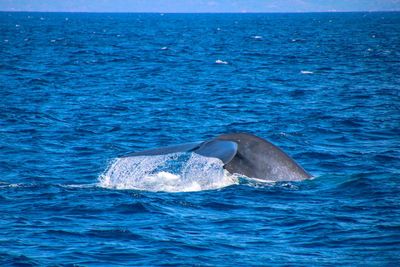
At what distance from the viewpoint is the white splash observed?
13883 millimetres

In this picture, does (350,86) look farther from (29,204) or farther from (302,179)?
(29,204)

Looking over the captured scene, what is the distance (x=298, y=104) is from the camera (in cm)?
2742

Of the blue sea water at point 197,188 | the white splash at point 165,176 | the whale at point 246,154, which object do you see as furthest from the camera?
the white splash at point 165,176

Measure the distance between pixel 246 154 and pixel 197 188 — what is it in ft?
5.34

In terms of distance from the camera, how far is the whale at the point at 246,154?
39.0 ft

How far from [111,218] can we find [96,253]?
1863 mm

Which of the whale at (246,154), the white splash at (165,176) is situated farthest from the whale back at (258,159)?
the white splash at (165,176)

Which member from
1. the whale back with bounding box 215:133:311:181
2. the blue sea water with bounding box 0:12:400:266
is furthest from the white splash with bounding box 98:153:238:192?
the whale back with bounding box 215:133:311:181

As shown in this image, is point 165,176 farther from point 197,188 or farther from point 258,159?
point 258,159

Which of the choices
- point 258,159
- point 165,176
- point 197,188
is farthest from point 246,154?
point 165,176

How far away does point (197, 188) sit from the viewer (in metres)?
13.9

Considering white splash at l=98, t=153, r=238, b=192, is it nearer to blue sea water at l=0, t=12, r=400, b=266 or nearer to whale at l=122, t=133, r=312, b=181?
blue sea water at l=0, t=12, r=400, b=266

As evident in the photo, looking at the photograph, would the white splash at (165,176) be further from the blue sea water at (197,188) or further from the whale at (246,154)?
the whale at (246,154)

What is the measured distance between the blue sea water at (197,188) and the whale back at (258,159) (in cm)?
43
